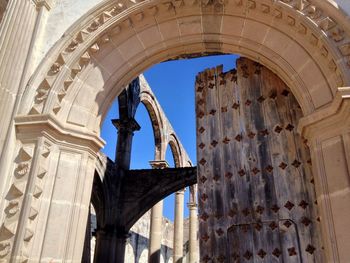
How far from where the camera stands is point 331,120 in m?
3.11

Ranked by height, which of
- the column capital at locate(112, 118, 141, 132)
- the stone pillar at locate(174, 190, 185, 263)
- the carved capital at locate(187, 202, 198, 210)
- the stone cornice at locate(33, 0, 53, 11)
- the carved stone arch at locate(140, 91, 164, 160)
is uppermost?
the carved stone arch at locate(140, 91, 164, 160)

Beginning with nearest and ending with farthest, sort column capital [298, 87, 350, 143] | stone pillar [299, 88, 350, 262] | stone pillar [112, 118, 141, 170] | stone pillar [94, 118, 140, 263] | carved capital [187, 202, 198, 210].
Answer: stone pillar [299, 88, 350, 262], column capital [298, 87, 350, 143], stone pillar [94, 118, 140, 263], stone pillar [112, 118, 141, 170], carved capital [187, 202, 198, 210]

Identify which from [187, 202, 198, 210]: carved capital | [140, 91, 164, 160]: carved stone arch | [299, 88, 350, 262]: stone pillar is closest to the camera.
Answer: [299, 88, 350, 262]: stone pillar

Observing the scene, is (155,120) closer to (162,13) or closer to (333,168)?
(162,13)

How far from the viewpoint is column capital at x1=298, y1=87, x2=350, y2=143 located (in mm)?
2973

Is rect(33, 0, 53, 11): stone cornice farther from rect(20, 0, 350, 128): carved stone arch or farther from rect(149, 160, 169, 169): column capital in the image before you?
rect(149, 160, 169, 169): column capital

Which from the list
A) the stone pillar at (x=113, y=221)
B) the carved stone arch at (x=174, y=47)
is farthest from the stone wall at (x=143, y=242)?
the carved stone arch at (x=174, y=47)

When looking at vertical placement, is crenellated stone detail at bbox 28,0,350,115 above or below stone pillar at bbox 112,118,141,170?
below

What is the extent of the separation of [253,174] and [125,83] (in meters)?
1.77

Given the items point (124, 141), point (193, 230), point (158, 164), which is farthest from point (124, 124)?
point (193, 230)

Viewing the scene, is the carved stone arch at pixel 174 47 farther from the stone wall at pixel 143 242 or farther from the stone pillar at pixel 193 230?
the stone wall at pixel 143 242

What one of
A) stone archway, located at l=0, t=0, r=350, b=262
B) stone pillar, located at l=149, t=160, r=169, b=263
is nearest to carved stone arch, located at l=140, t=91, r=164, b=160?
stone pillar, located at l=149, t=160, r=169, b=263

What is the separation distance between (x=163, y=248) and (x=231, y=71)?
14150 mm

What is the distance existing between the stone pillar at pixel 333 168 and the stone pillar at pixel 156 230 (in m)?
8.34
